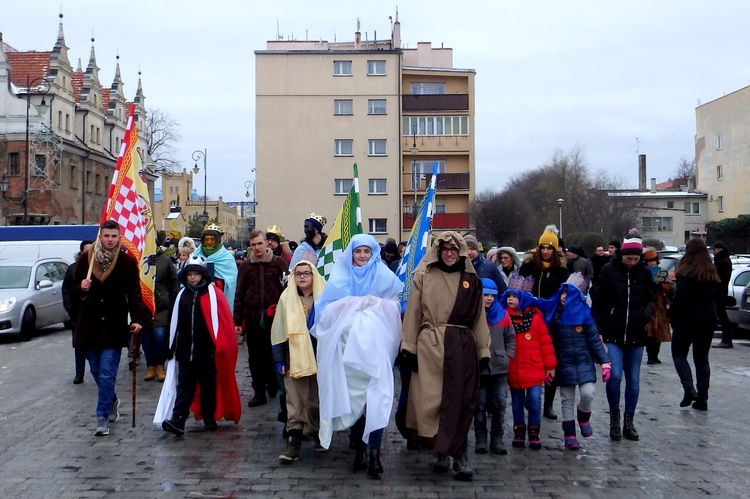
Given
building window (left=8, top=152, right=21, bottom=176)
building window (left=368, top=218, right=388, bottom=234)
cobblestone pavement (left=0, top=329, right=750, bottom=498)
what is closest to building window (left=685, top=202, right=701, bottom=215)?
building window (left=368, top=218, right=388, bottom=234)

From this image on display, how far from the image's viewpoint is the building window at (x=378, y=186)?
56.4 m

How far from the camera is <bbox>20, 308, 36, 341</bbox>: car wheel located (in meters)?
17.9

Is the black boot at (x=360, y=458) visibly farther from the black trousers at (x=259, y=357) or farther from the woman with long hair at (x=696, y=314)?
the woman with long hair at (x=696, y=314)

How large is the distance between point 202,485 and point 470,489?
2.05m

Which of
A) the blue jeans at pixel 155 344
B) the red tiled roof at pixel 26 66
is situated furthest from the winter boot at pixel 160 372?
the red tiled roof at pixel 26 66

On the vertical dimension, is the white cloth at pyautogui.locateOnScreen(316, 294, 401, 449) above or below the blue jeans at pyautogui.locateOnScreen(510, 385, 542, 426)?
above

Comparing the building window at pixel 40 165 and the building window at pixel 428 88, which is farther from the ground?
the building window at pixel 428 88

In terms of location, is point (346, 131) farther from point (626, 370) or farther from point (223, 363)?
point (626, 370)

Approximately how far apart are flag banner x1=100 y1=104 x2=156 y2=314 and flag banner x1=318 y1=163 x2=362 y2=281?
2031 millimetres

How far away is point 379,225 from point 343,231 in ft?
158

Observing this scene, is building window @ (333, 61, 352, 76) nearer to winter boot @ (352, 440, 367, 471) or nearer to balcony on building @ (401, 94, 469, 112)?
balcony on building @ (401, 94, 469, 112)

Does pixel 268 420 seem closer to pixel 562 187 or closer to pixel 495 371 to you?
pixel 495 371

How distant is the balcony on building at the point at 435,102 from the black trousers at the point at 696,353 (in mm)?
48038

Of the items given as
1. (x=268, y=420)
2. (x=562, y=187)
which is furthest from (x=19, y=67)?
(x=268, y=420)
